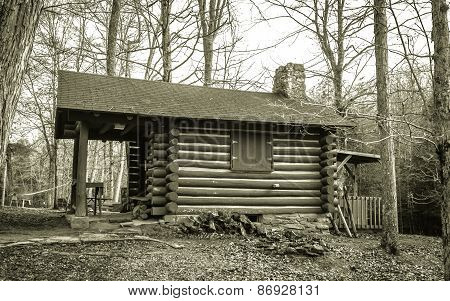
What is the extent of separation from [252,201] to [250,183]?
54 centimetres

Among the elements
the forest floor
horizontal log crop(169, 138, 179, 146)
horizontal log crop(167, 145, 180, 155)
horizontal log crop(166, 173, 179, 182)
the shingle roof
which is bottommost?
the forest floor

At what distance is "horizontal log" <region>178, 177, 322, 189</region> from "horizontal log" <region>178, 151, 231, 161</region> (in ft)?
1.98

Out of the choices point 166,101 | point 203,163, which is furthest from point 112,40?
point 203,163

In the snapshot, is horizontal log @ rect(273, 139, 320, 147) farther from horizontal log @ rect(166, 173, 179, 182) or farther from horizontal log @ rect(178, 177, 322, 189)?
Answer: horizontal log @ rect(166, 173, 179, 182)

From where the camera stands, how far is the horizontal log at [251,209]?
11.6m

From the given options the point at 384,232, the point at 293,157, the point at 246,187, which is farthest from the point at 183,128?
the point at 384,232

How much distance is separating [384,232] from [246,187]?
4.05 meters

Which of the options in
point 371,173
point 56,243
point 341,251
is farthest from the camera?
point 371,173

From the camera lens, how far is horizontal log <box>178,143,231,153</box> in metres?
11.8

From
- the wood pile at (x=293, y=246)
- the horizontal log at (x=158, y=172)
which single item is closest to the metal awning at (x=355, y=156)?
the wood pile at (x=293, y=246)

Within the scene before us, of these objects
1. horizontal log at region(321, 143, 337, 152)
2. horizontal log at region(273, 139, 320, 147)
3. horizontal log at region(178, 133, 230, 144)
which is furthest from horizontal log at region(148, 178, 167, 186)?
horizontal log at region(321, 143, 337, 152)

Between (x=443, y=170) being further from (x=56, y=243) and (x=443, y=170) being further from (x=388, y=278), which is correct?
(x=56, y=243)

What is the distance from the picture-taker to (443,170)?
547 centimetres

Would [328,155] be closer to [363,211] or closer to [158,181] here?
[363,211]
